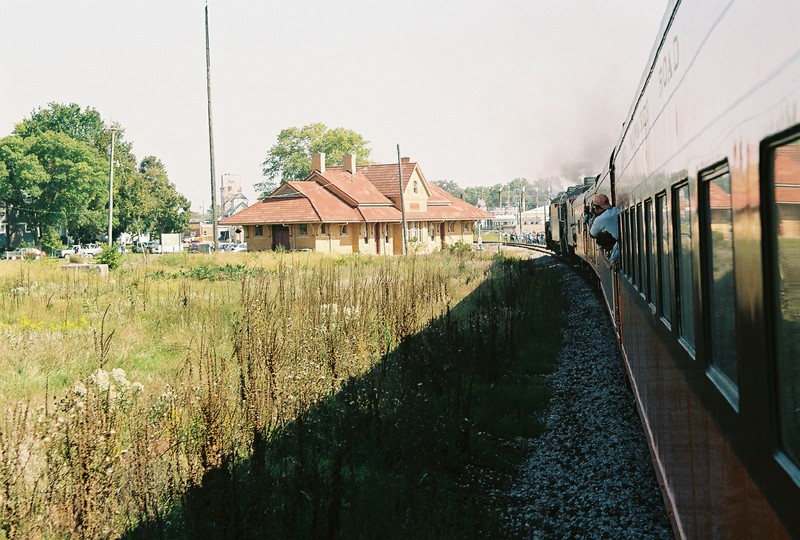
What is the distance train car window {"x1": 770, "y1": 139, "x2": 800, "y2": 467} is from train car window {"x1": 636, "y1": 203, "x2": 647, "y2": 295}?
3.93m

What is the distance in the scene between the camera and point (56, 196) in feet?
257

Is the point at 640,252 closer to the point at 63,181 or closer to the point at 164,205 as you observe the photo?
the point at 63,181

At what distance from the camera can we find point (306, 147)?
310ft

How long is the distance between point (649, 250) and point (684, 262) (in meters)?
1.85

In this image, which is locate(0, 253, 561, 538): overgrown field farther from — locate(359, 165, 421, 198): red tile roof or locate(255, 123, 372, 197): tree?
locate(255, 123, 372, 197): tree

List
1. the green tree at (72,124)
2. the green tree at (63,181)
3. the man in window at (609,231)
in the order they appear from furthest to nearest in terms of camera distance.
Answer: the green tree at (72,124), the green tree at (63,181), the man in window at (609,231)

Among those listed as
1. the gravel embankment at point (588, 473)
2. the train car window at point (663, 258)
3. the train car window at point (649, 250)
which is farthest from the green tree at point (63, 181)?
the train car window at point (663, 258)

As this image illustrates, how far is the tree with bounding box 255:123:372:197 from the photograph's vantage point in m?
93.6

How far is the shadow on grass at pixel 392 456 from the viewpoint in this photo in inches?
212

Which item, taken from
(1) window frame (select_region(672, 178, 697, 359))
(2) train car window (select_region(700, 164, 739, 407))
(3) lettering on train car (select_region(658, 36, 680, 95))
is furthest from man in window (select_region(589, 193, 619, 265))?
(2) train car window (select_region(700, 164, 739, 407))

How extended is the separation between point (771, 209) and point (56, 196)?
3246 inches

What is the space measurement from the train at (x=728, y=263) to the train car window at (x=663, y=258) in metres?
0.02

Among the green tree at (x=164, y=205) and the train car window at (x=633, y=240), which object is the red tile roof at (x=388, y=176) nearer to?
the green tree at (x=164, y=205)

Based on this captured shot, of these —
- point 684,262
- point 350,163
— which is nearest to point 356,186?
point 350,163
